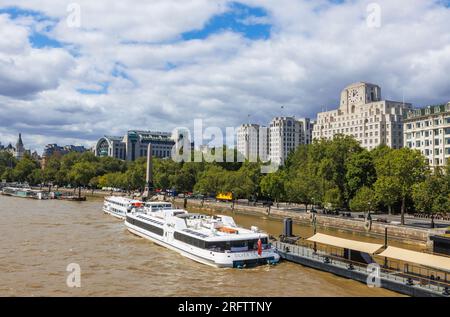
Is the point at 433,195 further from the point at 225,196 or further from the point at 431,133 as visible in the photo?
the point at 225,196

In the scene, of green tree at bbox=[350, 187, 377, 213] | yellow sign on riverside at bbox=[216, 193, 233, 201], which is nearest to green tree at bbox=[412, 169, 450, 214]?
green tree at bbox=[350, 187, 377, 213]

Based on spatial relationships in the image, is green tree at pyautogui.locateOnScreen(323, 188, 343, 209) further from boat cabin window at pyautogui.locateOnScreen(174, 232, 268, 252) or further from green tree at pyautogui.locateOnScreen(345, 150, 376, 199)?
boat cabin window at pyautogui.locateOnScreen(174, 232, 268, 252)

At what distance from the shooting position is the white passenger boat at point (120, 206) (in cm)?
7338

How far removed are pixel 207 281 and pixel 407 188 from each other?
42.7 m

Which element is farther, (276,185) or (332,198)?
(276,185)

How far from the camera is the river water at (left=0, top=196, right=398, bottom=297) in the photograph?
29.8 meters

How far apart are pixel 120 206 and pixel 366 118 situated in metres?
109

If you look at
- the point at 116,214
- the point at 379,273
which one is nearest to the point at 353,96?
the point at 116,214

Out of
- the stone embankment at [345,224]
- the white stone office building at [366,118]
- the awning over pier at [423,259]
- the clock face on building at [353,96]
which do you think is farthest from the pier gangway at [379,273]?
the clock face on building at [353,96]

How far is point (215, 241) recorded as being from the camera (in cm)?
3731
